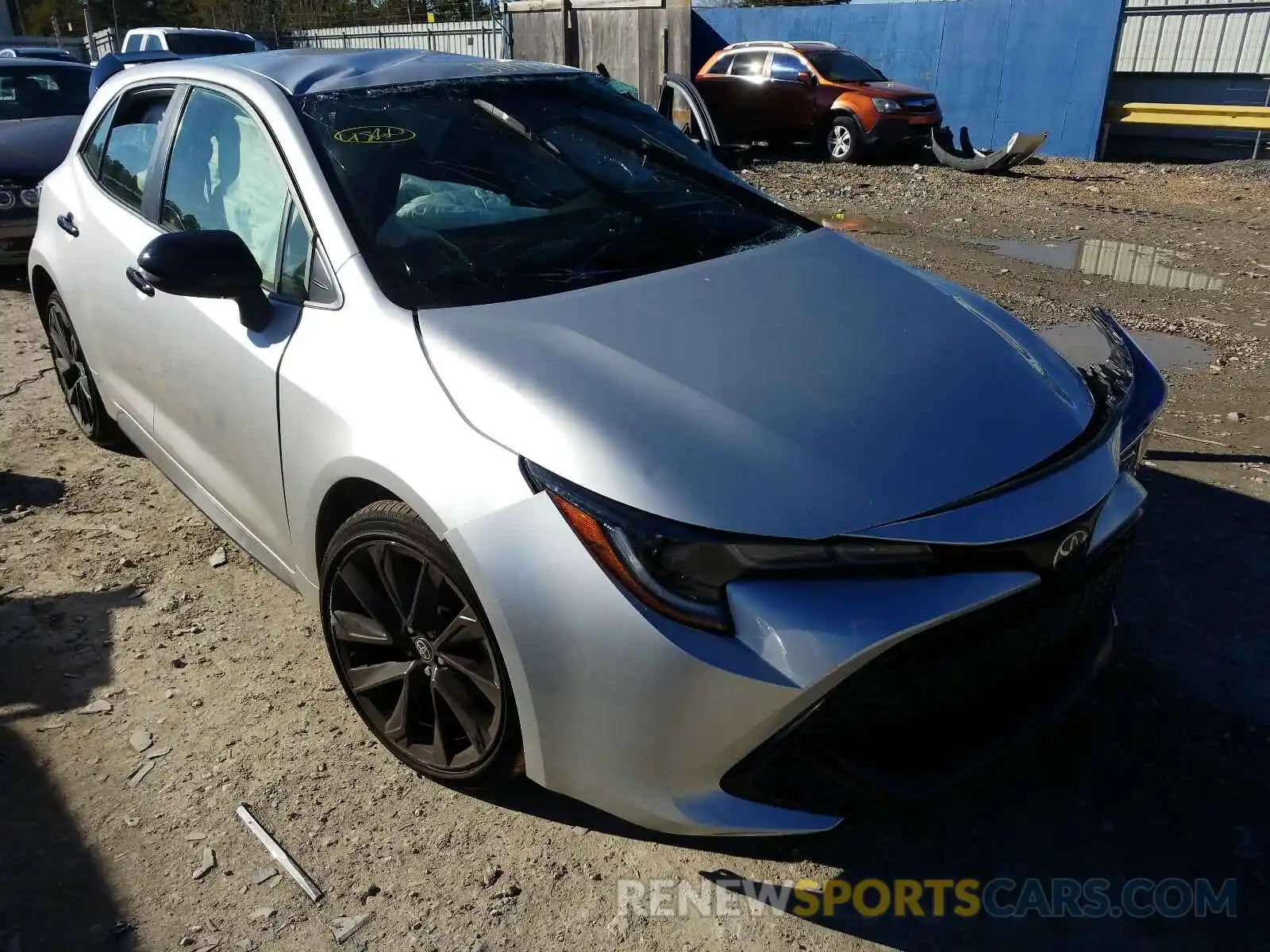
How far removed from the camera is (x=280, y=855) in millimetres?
2395

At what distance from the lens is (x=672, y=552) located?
1.93 m

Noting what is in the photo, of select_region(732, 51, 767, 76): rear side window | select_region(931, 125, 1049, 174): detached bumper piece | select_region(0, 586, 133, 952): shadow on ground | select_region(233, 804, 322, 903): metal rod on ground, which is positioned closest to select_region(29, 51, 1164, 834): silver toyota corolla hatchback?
select_region(233, 804, 322, 903): metal rod on ground

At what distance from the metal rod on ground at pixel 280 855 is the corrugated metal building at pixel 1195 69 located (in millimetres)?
17564

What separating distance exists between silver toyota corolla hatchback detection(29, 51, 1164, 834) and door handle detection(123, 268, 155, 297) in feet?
0.08

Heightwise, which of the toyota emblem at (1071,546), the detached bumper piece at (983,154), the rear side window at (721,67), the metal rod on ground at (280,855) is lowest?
the detached bumper piece at (983,154)

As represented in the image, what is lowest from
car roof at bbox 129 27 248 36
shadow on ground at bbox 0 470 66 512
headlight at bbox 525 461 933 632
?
shadow on ground at bbox 0 470 66 512

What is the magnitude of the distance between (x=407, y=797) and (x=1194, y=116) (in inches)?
670

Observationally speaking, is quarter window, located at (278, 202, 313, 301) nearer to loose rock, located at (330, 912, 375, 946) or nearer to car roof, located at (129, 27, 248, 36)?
loose rock, located at (330, 912, 375, 946)

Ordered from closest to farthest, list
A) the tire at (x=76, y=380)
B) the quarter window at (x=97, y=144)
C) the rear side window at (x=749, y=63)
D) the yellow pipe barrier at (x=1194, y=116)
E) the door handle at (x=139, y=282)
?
the door handle at (x=139, y=282) < the quarter window at (x=97, y=144) < the tire at (x=76, y=380) < the yellow pipe barrier at (x=1194, y=116) < the rear side window at (x=749, y=63)

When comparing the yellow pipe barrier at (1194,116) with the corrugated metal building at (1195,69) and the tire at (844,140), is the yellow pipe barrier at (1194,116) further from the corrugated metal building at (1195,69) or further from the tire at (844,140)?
the tire at (844,140)

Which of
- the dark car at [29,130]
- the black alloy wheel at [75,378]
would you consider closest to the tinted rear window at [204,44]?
the dark car at [29,130]

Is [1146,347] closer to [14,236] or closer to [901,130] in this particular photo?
[14,236]

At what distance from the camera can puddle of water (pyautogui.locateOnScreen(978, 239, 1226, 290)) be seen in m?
7.93

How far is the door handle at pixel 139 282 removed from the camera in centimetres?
318
